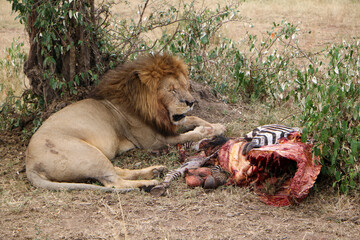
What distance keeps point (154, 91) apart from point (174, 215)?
62.1 inches

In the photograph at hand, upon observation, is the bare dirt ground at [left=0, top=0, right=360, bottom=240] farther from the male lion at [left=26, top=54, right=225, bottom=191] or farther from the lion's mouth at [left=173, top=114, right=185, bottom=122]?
the lion's mouth at [left=173, top=114, right=185, bottom=122]

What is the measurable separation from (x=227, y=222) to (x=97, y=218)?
0.91 meters

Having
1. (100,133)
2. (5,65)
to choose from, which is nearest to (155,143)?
(100,133)

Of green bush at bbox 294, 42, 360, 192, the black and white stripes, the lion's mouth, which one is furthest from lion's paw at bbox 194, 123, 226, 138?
green bush at bbox 294, 42, 360, 192

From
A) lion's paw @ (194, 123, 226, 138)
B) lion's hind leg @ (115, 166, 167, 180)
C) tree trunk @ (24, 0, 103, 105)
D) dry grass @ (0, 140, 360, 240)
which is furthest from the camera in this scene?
lion's paw @ (194, 123, 226, 138)

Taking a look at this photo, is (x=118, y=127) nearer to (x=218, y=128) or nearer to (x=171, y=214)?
(x=218, y=128)

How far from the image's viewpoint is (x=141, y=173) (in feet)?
13.3

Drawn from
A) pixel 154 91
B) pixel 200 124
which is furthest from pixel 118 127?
pixel 200 124

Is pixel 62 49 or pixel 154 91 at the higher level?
pixel 62 49

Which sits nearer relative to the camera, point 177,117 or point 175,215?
point 175,215

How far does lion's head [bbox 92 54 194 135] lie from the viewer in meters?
4.53

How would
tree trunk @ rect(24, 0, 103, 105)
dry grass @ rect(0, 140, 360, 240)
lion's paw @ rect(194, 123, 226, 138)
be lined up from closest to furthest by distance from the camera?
dry grass @ rect(0, 140, 360, 240)
tree trunk @ rect(24, 0, 103, 105)
lion's paw @ rect(194, 123, 226, 138)

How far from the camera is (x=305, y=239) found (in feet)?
9.45

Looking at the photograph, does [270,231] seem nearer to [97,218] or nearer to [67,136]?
[97,218]
